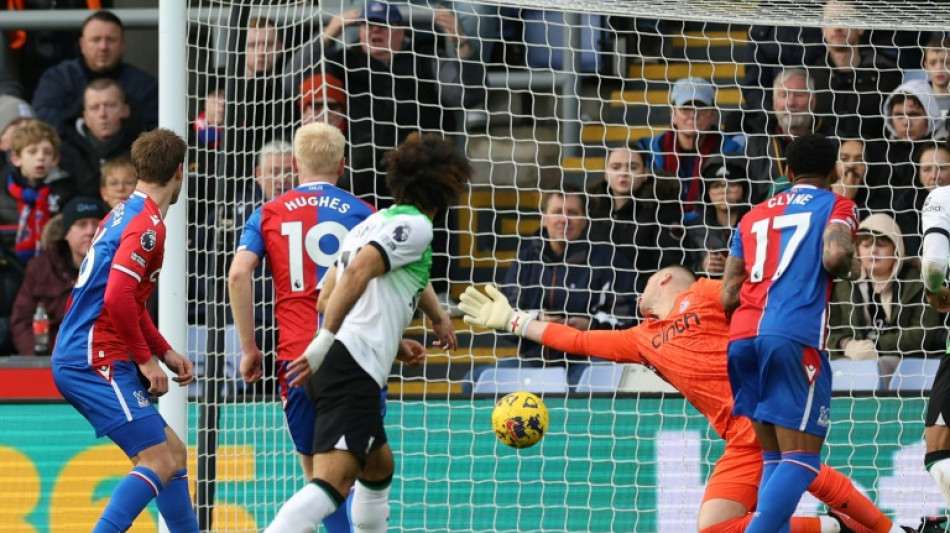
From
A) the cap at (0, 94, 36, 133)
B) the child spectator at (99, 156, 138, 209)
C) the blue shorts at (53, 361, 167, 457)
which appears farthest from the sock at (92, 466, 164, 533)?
the cap at (0, 94, 36, 133)

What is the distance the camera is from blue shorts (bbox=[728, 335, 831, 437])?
637 centimetres

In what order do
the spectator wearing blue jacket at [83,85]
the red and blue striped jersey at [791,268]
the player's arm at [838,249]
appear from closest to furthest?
1. the player's arm at [838,249]
2. the red and blue striped jersey at [791,268]
3. the spectator wearing blue jacket at [83,85]

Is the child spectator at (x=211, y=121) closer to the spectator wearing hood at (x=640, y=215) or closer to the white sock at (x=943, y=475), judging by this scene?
the spectator wearing hood at (x=640, y=215)

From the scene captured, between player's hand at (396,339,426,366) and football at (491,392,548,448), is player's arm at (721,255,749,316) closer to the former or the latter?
football at (491,392,548,448)

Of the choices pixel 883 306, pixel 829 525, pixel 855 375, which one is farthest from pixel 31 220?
pixel 829 525

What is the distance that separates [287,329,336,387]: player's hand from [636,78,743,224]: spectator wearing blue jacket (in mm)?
4141

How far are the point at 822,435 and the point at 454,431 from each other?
2.56 metres

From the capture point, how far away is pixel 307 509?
568cm

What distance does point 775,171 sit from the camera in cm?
956

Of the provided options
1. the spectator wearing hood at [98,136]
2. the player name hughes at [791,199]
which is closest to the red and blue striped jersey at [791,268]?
the player name hughes at [791,199]

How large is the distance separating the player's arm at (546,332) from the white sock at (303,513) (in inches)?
75.4

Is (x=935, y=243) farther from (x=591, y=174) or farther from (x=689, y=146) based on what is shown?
(x=591, y=174)

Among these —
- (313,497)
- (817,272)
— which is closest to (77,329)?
(313,497)

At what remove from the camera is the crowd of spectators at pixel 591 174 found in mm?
8867
